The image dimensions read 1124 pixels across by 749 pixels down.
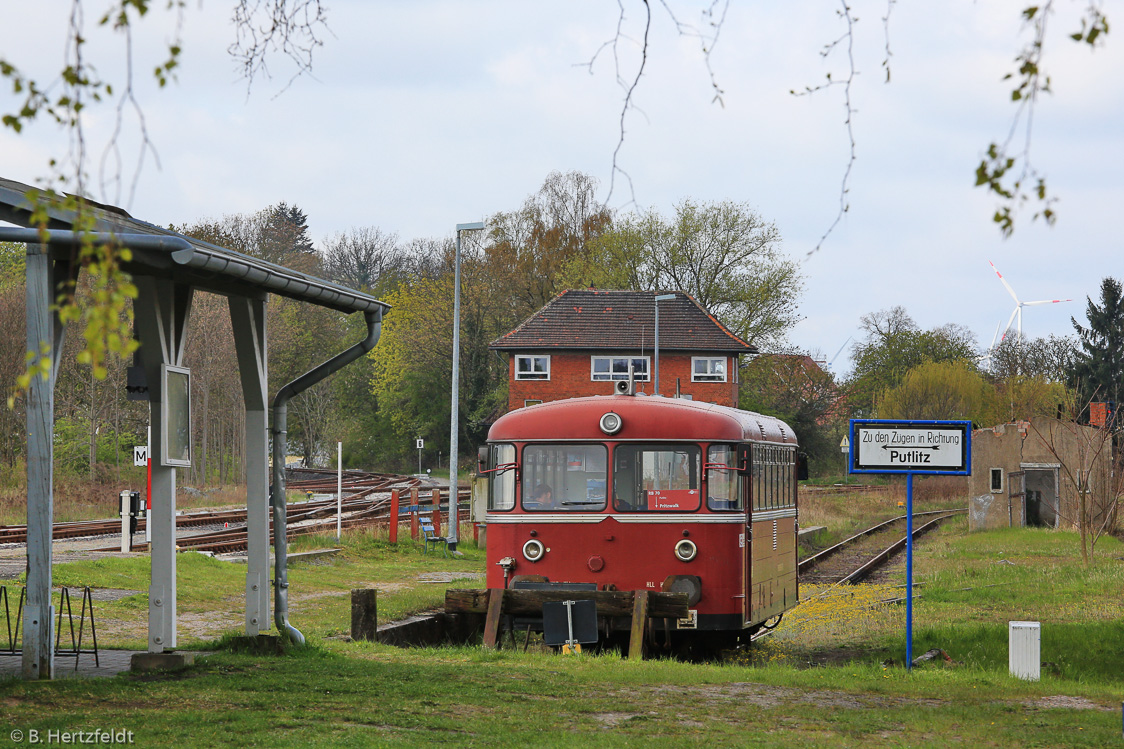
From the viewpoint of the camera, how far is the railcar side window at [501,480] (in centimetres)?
1307

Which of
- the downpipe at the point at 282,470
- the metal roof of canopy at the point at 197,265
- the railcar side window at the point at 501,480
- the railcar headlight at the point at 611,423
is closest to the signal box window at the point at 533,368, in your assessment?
the railcar side window at the point at 501,480

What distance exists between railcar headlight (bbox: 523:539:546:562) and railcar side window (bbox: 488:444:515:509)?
0.46 m

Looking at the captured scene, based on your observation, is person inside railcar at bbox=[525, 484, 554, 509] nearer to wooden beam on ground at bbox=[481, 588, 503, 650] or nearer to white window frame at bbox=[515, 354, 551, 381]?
wooden beam on ground at bbox=[481, 588, 503, 650]

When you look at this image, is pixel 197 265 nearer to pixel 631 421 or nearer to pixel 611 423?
pixel 611 423

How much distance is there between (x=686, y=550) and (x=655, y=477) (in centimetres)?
83

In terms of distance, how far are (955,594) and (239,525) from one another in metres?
18.3

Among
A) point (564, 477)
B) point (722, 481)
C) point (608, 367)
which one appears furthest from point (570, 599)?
point (608, 367)

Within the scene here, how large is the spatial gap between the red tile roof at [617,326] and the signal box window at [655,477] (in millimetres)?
45031

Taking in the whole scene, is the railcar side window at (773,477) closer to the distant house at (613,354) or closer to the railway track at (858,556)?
the railway track at (858,556)

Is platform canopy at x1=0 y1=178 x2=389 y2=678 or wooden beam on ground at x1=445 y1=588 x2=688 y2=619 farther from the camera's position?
wooden beam on ground at x1=445 y1=588 x2=688 y2=619

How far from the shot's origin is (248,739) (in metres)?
6.83

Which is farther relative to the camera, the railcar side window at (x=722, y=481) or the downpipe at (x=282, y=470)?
the railcar side window at (x=722, y=481)

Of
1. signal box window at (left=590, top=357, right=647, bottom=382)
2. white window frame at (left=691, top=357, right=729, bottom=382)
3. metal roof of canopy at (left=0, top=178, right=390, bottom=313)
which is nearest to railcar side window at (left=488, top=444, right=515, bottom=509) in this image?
metal roof of canopy at (left=0, top=178, right=390, bottom=313)

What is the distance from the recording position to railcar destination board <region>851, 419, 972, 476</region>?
1178 centimetres
